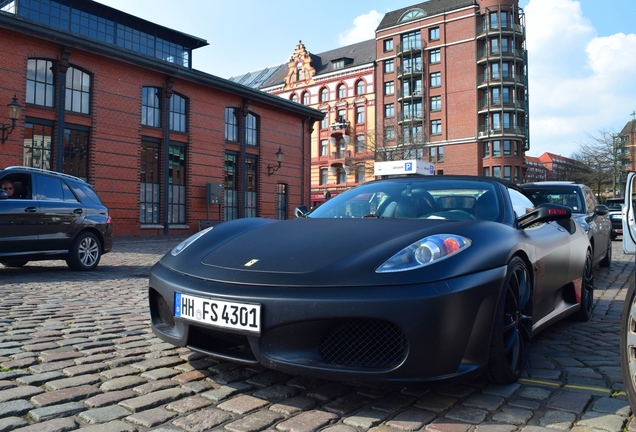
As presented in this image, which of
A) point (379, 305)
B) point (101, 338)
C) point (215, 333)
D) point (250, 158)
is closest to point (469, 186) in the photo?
point (379, 305)

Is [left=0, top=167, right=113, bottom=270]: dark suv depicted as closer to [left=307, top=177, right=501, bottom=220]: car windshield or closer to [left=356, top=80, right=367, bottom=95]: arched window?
[left=307, top=177, right=501, bottom=220]: car windshield

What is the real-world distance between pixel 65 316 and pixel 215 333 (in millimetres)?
2642

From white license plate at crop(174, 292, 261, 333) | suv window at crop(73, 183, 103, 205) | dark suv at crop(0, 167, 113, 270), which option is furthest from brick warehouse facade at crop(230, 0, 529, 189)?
white license plate at crop(174, 292, 261, 333)

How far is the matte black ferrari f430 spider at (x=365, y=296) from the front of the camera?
7.54ft

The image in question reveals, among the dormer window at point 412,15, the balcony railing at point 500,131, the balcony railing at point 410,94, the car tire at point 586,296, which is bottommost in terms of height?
the car tire at point 586,296

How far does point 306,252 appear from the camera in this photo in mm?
2707

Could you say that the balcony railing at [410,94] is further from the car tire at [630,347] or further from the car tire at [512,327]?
the car tire at [630,347]

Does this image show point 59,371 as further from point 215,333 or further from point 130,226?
point 130,226

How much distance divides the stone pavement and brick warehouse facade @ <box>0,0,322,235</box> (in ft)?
53.5

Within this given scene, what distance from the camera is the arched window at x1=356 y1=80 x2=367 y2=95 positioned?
57.5 meters

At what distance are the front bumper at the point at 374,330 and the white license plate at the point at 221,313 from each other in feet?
0.10

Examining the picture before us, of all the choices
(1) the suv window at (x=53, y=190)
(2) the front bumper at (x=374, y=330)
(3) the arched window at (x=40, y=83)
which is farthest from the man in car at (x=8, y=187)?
(3) the arched window at (x=40, y=83)

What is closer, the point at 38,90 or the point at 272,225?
the point at 272,225

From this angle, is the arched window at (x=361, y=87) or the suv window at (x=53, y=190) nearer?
the suv window at (x=53, y=190)
